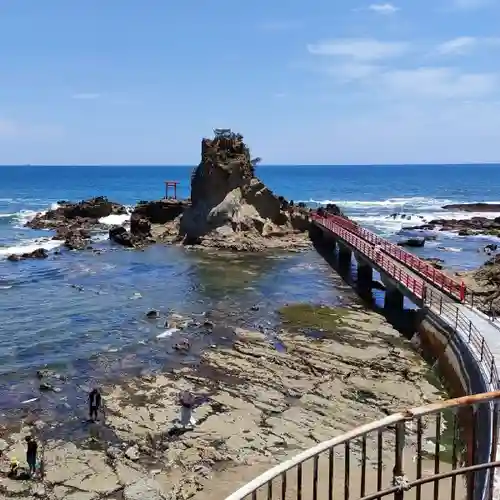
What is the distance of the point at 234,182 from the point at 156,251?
33.4ft

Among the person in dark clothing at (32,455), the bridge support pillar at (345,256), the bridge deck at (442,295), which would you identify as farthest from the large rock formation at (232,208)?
the person in dark clothing at (32,455)

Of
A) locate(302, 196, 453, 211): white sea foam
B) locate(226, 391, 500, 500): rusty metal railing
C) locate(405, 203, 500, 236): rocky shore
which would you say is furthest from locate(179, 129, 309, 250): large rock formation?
locate(302, 196, 453, 211): white sea foam

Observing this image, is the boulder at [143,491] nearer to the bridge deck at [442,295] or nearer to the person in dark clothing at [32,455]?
the person in dark clothing at [32,455]

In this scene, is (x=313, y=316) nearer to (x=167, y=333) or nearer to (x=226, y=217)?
(x=167, y=333)

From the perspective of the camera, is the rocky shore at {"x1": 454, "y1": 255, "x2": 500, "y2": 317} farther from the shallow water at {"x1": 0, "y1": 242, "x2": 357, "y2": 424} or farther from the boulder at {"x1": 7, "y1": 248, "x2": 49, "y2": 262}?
the boulder at {"x1": 7, "y1": 248, "x2": 49, "y2": 262}

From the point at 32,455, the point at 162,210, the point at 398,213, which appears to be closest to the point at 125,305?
the point at 32,455

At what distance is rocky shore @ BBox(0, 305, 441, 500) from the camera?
15.3 meters

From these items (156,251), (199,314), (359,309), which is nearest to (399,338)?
(359,309)

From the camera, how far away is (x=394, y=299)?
31.9m

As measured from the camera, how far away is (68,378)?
73.5 ft

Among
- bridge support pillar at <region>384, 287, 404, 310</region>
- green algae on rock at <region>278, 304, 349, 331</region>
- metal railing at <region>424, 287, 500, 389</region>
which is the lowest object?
green algae on rock at <region>278, 304, 349, 331</region>

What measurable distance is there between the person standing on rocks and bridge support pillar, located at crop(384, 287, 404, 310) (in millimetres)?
15511

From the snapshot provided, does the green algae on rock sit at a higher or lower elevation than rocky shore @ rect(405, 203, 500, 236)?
lower

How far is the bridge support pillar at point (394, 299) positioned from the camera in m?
31.8
